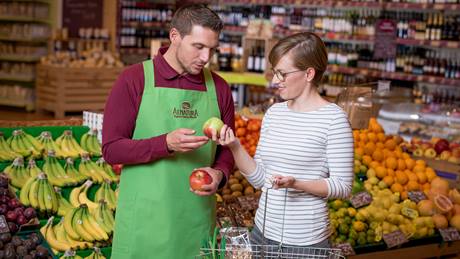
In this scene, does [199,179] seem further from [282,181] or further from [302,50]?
[302,50]

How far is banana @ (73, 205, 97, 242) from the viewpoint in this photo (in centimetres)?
422

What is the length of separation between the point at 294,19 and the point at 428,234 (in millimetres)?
6339

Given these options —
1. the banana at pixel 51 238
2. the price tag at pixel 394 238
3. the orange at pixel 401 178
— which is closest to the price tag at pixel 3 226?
the banana at pixel 51 238

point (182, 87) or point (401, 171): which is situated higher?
point (182, 87)

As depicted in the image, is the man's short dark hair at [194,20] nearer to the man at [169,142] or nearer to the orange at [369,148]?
the man at [169,142]

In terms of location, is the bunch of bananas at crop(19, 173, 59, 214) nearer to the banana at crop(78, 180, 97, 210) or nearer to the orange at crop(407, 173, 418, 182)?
the banana at crop(78, 180, 97, 210)

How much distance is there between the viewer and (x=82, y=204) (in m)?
4.42

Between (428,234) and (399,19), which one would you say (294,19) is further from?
(428,234)

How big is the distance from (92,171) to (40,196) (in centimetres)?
60

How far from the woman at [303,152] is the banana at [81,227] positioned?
157 cm

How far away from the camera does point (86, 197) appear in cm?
478

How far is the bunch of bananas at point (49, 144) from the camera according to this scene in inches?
201

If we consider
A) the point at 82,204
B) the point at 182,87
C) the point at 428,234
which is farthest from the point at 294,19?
the point at 182,87

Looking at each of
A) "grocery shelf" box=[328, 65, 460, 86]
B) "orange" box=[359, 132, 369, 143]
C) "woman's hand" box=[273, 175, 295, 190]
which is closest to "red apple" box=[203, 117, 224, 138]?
"woman's hand" box=[273, 175, 295, 190]
